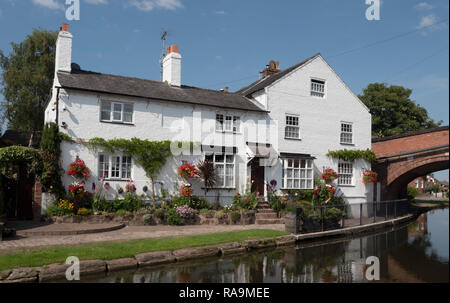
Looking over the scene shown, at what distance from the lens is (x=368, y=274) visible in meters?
8.96

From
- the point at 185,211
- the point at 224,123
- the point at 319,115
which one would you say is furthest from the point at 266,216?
the point at 319,115

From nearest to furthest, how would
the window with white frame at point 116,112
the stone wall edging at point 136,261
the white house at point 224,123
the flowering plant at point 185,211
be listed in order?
the stone wall edging at point 136,261 → the flowering plant at point 185,211 → the white house at point 224,123 → the window with white frame at point 116,112

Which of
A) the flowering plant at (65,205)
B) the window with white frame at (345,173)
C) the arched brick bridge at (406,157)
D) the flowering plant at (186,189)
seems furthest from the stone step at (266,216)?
the arched brick bridge at (406,157)

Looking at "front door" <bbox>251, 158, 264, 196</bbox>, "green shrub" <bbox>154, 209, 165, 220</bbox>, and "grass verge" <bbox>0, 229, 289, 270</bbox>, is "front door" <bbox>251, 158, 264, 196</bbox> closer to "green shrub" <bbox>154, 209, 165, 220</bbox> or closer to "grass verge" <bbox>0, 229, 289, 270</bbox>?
"green shrub" <bbox>154, 209, 165, 220</bbox>

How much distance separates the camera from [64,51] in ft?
58.4

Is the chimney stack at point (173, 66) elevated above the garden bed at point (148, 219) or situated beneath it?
elevated above

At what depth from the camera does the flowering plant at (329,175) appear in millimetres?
22328

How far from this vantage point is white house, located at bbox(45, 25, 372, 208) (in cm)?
1702

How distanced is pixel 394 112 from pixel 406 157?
21202mm

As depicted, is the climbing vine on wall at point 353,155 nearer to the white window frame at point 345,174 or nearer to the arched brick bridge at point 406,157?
the white window frame at point 345,174

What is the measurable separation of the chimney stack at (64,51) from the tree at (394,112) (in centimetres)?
3496

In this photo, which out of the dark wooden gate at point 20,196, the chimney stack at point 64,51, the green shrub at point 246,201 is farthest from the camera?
the green shrub at point 246,201

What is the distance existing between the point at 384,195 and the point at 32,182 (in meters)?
21.5

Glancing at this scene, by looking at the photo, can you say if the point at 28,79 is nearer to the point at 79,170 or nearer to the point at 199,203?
the point at 79,170
